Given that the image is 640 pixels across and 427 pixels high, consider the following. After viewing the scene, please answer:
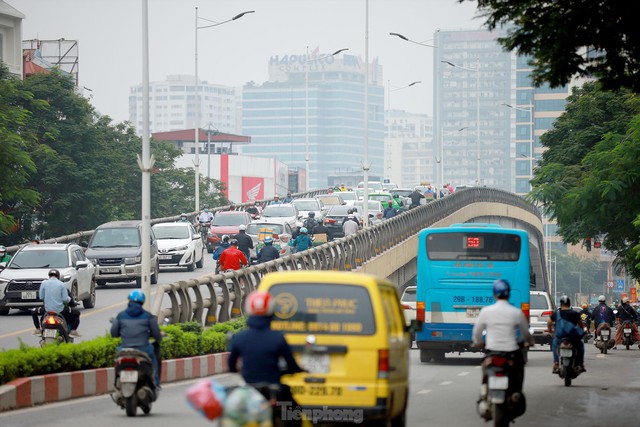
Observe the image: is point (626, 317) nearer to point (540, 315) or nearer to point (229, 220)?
point (540, 315)

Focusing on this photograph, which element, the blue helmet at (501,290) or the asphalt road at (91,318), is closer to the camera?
the blue helmet at (501,290)

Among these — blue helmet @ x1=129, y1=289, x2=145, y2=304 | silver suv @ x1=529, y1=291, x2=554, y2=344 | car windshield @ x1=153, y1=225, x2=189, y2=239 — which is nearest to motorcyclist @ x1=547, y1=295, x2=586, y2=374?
blue helmet @ x1=129, y1=289, x2=145, y2=304

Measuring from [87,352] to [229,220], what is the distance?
36.1 meters

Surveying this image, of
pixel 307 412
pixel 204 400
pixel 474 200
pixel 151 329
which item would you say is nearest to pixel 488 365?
pixel 307 412

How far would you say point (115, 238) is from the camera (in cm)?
3906

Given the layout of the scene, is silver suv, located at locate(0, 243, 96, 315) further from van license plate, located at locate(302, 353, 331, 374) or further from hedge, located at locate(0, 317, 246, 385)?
van license plate, located at locate(302, 353, 331, 374)

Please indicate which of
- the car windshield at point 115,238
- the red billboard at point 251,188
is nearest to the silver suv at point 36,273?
the car windshield at point 115,238

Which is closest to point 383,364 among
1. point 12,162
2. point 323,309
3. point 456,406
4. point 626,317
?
point 323,309

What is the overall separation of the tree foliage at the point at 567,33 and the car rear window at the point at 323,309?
510 centimetres

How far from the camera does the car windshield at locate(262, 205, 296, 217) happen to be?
58.5 metres

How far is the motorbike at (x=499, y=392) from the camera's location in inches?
524

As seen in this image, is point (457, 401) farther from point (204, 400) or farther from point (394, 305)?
point (204, 400)

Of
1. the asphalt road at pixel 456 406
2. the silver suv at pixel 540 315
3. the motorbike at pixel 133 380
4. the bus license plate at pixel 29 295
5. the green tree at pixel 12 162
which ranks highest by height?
the green tree at pixel 12 162

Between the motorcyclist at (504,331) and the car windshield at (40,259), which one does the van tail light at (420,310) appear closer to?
the car windshield at (40,259)
